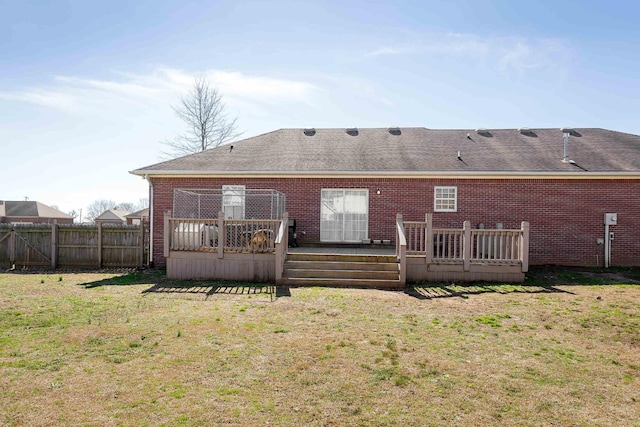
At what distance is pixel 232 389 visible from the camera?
4.16m

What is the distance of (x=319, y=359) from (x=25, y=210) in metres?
60.9

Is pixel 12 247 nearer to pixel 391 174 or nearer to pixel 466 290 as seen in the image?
pixel 391 174

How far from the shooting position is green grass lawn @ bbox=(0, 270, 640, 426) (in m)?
3.71

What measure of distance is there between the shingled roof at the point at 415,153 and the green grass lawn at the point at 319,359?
581 centimetres

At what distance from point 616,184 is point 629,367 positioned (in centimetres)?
1091

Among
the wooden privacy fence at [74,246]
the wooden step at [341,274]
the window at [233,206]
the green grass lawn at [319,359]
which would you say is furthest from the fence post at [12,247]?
the wooden step at [341,274]

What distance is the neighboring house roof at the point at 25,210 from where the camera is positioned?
165 ft

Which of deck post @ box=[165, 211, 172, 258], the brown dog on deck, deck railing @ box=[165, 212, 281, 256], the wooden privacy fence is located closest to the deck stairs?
the brown dog on deck

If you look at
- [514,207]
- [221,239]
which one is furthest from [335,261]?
[514,207]

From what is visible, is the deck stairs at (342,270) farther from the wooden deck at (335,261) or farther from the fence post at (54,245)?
the fence post at (54,245)

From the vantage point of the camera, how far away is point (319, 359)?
201 inches

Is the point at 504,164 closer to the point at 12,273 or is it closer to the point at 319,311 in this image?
the point at 319,311

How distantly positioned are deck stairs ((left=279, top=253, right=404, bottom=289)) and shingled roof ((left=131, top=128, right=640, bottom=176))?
3.82 m

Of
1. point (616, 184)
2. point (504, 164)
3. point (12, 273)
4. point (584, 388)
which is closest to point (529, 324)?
point (584, 388)
